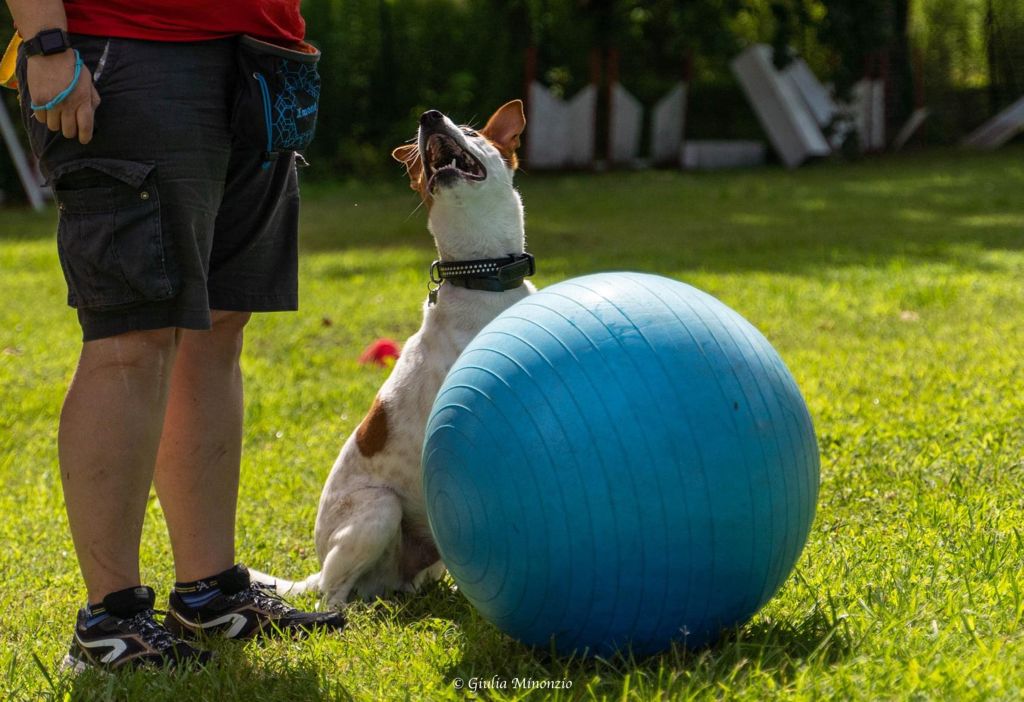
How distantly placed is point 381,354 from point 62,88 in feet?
14.0

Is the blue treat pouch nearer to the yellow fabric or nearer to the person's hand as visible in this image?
the person's hand

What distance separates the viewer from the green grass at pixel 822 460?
2.76 m

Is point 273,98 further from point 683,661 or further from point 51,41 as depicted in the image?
point 683,661

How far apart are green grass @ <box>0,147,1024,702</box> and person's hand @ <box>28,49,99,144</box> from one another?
1.30 meters

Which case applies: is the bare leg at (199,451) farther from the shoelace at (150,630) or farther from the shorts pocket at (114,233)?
the shorts pocket at (114,233)

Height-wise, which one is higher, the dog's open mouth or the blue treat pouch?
the blue treat pouch

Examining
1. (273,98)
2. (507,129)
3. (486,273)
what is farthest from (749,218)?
(273,98)

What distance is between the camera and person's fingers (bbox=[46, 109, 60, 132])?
2.75 m

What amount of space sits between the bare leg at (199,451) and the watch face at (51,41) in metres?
0.84

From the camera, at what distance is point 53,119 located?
2.76 m

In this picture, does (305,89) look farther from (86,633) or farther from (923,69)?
(923,69)

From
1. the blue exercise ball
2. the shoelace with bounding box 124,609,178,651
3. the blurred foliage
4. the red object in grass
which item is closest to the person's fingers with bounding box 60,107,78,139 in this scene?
the blue exercise ball

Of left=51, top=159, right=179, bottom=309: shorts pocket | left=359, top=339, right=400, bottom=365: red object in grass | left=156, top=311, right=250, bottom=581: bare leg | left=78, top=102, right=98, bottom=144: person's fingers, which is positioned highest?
left=78, top=102, right=98, bottom=144: person's fingers

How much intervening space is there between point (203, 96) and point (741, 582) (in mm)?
1712
